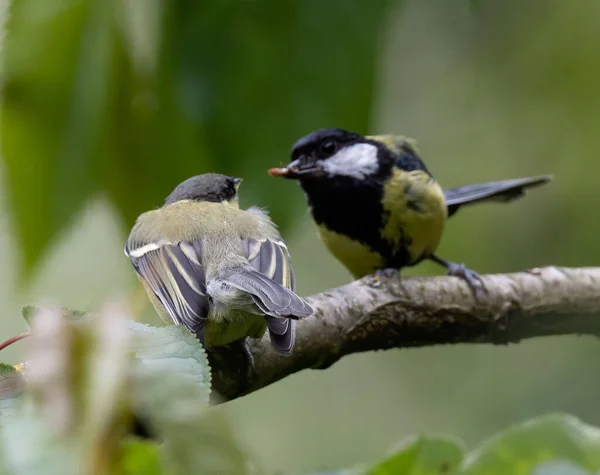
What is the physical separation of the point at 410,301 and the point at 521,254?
137 cm

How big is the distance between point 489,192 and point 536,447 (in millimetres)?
2534

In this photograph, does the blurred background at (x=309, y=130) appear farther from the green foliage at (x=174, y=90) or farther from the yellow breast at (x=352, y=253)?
the yellow breast at (x=352, y=253)

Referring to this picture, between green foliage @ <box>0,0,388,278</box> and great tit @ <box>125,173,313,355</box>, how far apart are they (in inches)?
7.3

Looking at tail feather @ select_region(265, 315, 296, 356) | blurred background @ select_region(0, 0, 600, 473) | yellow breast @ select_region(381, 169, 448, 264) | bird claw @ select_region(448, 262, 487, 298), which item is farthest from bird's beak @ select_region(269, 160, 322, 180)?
tail feather @ select_region(265, 315, 296, 356)

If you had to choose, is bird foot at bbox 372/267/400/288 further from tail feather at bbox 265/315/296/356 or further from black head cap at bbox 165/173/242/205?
tail feather at bbox 265/315/296/356

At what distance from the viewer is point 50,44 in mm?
1496

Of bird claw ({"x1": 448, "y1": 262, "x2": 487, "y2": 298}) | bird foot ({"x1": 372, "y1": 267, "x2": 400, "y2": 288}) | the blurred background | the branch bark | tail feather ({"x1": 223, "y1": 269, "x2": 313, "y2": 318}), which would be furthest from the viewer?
bird claw ({"x1": 448, "y1": 262, "x2": 487, "y2": 298})

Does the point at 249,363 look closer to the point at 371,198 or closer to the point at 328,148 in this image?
the point at 371,198

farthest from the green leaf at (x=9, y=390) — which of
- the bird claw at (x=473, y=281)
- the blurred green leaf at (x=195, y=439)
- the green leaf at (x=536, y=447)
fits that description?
the bird claw at (x=473, y=281)

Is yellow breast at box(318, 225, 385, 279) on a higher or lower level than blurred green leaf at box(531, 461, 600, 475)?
lower

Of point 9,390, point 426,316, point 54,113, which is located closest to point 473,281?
point 426,316

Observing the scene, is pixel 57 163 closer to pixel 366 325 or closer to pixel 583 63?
A: pixel 366 325

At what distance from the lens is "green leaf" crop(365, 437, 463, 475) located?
1.61 feet

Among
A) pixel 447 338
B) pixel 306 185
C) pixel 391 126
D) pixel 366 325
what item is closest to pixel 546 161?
pixel 391 126
